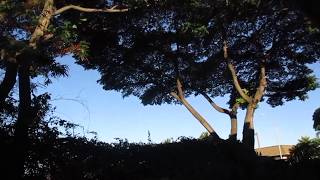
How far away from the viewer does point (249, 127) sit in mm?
24156

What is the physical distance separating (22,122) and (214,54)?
49.5 ft

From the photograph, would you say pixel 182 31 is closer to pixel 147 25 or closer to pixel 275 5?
pixel 147 25

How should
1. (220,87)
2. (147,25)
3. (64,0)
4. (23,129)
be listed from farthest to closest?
(220,87) < (147,25) < (64,0) < (23,129)

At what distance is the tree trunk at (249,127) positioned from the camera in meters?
23.1

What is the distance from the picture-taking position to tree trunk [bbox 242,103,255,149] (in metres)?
23.1

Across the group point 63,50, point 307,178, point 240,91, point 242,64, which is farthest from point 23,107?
point 242,64

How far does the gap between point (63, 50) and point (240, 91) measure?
13231 mm

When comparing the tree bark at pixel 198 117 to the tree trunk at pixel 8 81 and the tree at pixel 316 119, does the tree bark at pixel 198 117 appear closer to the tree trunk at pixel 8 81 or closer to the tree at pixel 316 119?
the tree trunk at pixel 8 81

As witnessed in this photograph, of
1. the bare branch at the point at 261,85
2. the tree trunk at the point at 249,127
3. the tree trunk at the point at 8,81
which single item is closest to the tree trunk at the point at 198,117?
the tree trunk at the point at 249,127

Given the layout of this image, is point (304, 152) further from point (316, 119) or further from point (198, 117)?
point (316, 119)

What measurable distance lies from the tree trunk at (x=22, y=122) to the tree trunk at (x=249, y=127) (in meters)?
11.9

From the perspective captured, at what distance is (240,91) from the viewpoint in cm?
2519

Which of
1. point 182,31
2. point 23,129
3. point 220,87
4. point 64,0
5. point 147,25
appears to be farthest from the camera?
point 220,87

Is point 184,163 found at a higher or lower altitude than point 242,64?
lower
